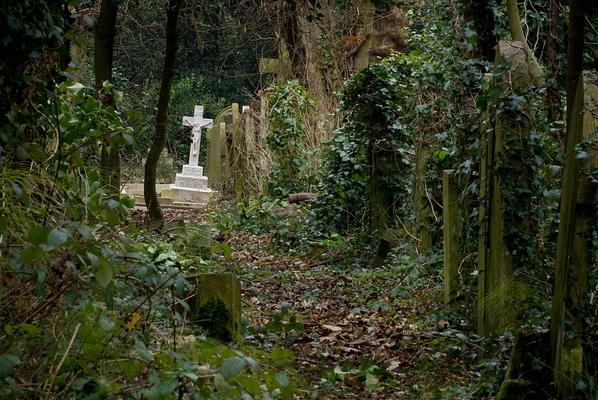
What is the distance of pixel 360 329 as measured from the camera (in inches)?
314

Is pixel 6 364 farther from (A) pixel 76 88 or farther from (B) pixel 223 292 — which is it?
(A) pixel 76 88

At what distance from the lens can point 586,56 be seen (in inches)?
338

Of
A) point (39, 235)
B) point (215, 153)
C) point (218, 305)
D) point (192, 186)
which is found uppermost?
point (215, 153)

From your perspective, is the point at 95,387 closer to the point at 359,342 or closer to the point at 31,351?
the point at 31,351

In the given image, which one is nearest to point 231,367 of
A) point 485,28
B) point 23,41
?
point 23,41

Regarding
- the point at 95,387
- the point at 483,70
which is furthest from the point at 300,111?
the point at 95,387

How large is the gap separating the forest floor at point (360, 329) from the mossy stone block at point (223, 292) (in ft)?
0.64

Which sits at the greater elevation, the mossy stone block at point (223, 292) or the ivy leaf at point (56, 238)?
the ivy leaf at point (56, 238)

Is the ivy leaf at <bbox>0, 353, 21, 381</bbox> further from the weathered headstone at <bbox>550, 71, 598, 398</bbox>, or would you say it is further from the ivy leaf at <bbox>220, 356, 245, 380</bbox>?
the weathered headstone at <bbox>550, 71, 598, 398</bbox>

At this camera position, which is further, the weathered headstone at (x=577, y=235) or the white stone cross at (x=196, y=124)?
the white stone cross at (x=196, y=124)

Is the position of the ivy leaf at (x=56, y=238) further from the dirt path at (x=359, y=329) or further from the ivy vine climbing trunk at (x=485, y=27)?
the ivy vine climbing trunk at (x=485, y=27)

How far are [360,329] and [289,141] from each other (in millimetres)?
10598

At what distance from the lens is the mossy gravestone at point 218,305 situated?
21.1ft

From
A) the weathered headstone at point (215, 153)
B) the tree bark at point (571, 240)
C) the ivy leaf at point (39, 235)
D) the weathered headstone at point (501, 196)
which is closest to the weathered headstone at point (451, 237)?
the weathered headstone at point (501, 196)
